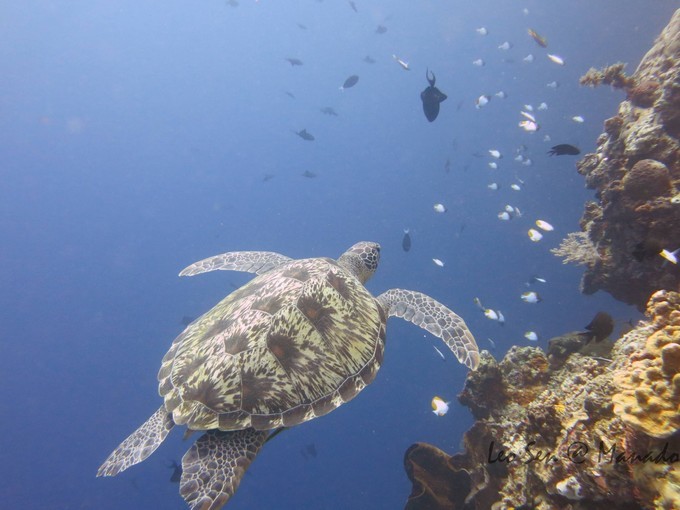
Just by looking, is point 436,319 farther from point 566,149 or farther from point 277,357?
point 566,149

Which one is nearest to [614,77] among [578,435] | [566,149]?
[566,149]

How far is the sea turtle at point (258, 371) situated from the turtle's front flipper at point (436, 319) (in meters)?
0.05

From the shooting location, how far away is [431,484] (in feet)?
16.8

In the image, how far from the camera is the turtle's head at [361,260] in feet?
20.7

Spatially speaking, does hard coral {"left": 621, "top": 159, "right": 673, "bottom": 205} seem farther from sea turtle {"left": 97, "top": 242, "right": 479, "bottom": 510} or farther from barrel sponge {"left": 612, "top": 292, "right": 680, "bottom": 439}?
sea turtle {"left": 97, "top": 242, "right": 479, "bottom": 510}

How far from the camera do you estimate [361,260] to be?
21.1 feet

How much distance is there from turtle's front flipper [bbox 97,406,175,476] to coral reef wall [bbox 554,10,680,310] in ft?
22.2

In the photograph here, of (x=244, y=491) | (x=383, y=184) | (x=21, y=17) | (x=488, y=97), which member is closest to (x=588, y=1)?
(x=383, y=184)

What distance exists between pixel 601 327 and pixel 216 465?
499cm

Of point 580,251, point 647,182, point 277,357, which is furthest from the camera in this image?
point 580,251

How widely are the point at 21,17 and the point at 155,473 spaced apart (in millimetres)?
68615

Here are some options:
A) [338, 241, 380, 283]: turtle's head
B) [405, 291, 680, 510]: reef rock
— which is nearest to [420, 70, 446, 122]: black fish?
[338, 241, 380, 283]: turtle's head

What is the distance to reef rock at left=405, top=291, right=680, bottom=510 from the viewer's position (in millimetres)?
2264

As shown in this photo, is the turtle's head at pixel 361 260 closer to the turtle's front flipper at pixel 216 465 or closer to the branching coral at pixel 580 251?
the turtle's front flipper at pixel 216 465
